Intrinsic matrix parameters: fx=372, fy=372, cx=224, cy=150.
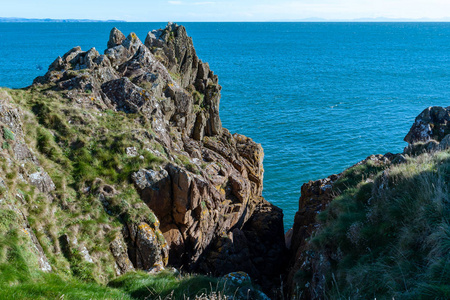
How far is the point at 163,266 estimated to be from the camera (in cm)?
1809

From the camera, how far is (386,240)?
12.7 meters

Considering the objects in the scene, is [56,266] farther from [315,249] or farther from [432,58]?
[432,58]

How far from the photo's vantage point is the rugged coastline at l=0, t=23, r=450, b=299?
12.4m

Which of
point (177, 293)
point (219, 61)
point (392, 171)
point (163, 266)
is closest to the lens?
point (177, 293)

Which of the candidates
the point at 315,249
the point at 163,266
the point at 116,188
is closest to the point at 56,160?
the point at 116,188

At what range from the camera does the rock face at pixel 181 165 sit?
2000cm

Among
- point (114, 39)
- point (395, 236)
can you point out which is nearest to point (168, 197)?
point (395, 236)

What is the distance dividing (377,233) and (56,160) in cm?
1526

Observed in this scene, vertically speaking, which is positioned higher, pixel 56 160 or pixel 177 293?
pixel 56 160

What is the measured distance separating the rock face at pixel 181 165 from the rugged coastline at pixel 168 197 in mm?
95

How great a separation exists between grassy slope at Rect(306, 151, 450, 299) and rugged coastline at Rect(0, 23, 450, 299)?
2.5 inches

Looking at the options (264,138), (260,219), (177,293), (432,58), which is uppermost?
(432,58)

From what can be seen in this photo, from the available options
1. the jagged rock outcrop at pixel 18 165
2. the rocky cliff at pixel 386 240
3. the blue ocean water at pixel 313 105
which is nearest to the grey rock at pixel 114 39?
the jagged rock outcrop at pixel 18 165

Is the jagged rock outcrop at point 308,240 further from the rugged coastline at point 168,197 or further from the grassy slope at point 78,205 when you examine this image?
the grassy slope at point 78,205
